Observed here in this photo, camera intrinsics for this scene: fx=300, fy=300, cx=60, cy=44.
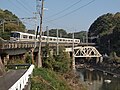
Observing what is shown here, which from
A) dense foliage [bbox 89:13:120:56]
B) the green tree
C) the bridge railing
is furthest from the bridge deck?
dense foliage [bbox 89:13:120:56]

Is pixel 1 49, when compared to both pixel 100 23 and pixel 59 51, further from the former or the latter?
pixel 100 23

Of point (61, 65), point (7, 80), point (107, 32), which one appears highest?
point (107, 32)

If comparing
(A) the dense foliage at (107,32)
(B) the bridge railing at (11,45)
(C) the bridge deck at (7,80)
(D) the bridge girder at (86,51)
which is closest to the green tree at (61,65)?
(B) the bridge railing at (11,45)

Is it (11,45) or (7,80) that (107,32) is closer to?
(11,45)

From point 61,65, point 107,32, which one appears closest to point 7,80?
point 61,65

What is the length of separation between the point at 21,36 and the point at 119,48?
49400 millimetres

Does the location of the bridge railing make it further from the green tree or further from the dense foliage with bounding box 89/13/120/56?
the dense foliage with bounding box 89/13/120/56

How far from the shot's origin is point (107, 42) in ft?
339

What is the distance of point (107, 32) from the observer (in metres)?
110

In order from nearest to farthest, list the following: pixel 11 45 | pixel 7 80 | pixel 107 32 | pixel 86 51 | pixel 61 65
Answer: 1. pixel 7 80
2. pixel 11 45
3. pixel 61 65
4. pixel 86 51
5. pixel 107 32

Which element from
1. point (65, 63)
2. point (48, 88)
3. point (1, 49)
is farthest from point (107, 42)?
point (48, 88)

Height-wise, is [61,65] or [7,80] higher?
[7,80]

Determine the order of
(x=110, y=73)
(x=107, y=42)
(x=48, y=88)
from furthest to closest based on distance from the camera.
Result: (x=107, y=42) < (x=110, y=73) < (x=48, y=88)

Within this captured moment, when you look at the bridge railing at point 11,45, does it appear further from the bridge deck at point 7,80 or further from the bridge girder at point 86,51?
the bridge girder at point 86,51
